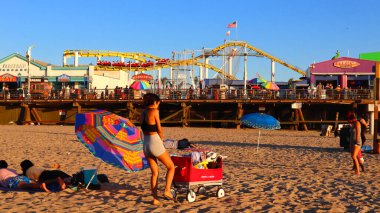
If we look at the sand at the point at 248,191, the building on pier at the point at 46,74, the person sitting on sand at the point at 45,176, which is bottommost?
the sand at the point at 248,191

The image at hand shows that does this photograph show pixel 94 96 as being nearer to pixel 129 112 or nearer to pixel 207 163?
pixel 129 112

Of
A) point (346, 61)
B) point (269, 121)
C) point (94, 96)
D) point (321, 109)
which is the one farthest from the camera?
point (346, 61)

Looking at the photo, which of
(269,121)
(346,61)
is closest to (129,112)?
(346,61)

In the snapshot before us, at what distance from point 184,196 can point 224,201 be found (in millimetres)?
669

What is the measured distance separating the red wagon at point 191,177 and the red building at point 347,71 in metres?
31.1

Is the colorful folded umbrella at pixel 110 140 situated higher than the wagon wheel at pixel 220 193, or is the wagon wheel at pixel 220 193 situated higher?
the colorful folded umbrella at pixel 110 140

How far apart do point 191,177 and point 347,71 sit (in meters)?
32.1

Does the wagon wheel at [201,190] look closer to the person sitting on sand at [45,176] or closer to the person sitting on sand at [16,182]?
the person sitting on sand at [45,176]

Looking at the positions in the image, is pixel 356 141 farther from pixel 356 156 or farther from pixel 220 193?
pixel 220 193

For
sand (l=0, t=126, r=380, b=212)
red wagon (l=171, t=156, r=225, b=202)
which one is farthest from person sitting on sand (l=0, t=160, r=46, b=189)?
red wagon (l=171, t=156, r=225, b=202)

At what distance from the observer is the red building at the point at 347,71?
3628 cm

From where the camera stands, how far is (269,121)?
13.9m

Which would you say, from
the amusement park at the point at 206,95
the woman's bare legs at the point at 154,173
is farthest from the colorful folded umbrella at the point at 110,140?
the amusement park at the point at 206,95

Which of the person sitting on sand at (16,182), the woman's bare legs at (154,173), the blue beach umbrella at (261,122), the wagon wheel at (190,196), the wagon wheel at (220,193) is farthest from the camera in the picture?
the blue beach umbrella at (261,122)
